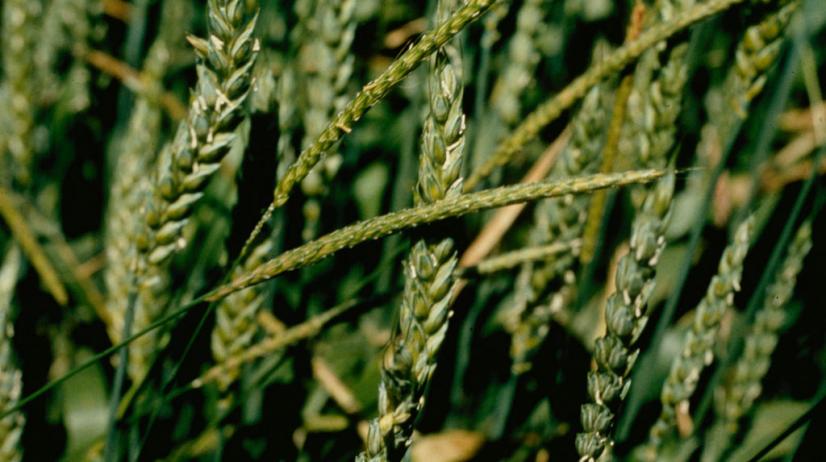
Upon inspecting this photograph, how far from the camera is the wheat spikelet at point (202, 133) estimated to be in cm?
46

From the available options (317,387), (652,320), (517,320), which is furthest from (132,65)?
Answer: (652,320)

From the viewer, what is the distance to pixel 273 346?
2.19 ft

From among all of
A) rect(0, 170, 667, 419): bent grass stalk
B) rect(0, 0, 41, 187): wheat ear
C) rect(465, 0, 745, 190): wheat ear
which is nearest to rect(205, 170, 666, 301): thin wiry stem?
rect(0, 170, 667, 419): bent grass stalk

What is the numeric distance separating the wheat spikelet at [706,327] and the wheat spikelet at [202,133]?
1.19ft

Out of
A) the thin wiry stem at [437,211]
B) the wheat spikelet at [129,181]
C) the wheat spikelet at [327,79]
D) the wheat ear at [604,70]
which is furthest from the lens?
the wheat spikelet at [129,181]

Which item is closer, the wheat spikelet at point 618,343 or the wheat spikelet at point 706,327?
the wheat spikelet at point 618,343

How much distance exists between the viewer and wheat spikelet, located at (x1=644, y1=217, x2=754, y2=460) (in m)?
0.65

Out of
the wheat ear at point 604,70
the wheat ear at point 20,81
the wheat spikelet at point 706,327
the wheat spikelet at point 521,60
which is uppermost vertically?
the wheat ear at point 20,81

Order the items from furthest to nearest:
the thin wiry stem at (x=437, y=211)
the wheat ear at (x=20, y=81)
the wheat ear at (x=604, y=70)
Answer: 1. the wheat ear at (x=20, y=81)
2. the wheat ear at (x=604, y=70)
3. the thin wiry stem at (x=437, y=211)

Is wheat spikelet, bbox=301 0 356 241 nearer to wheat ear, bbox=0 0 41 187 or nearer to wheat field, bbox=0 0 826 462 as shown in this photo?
wheat field, bbox=0 0 826 462

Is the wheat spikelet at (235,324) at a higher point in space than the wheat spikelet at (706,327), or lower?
higher

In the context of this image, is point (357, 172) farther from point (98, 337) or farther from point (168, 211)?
point (168, 211)

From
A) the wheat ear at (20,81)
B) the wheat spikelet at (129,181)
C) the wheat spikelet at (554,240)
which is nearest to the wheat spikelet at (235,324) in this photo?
the wheat spikelet at (129,181)

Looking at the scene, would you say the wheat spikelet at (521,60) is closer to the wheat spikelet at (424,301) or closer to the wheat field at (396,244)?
the wheat field at (396,244)
